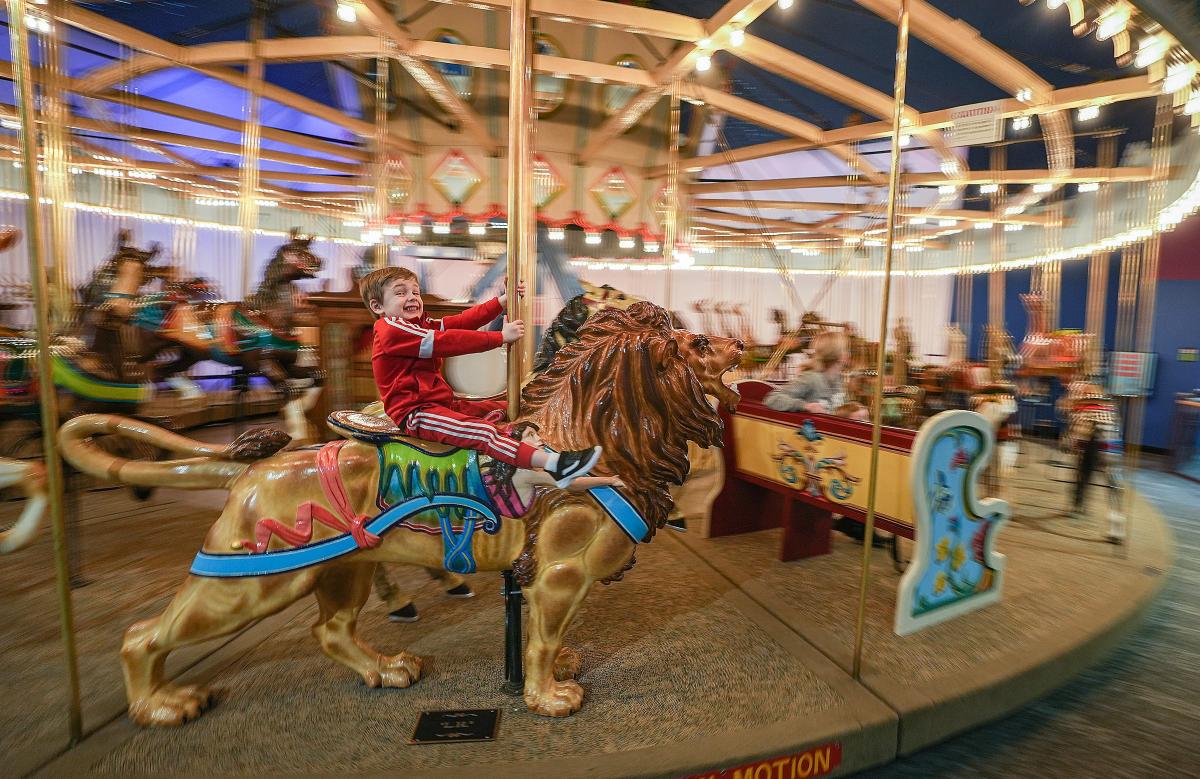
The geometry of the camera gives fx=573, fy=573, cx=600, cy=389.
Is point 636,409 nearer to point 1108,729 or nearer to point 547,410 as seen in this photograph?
point 547,410

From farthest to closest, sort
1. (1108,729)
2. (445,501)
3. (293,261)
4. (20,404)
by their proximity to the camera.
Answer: (293,261)
(20,404)
(1108,729)
(445,501)

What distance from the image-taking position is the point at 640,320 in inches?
79.7

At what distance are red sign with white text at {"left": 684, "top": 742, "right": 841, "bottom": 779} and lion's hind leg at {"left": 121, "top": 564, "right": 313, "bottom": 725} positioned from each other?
4.59 ft

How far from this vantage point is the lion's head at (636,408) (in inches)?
77.0

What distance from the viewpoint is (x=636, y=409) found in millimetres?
1967

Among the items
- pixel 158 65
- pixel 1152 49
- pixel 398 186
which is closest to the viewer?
pixel 1152 49

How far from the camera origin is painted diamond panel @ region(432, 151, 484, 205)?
712cm

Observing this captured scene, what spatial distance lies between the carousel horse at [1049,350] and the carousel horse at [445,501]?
4.28 metres

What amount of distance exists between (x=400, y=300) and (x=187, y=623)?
119 cm

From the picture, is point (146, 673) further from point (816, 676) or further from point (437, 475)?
point (816, 676)

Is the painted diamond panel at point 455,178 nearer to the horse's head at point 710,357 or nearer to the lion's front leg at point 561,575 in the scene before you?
the horse's head at point 710,357

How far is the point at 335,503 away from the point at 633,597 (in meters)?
1.74

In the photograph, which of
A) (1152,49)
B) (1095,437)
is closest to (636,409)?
(1152,49)

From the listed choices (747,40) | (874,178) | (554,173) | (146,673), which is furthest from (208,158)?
(874,178)
